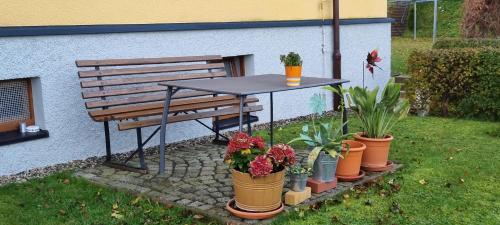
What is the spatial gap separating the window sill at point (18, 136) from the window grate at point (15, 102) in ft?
0.46

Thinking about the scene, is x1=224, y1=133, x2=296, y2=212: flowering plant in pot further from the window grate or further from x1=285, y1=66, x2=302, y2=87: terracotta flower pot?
the window grate

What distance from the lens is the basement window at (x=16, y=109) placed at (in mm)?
5605

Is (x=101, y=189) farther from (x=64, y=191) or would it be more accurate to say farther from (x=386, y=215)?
(x=386, y=215)

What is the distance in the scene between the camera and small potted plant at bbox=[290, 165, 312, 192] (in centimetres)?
445

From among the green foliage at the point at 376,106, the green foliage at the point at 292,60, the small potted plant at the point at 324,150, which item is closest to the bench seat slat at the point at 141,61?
the green foliage at the point at 292,60

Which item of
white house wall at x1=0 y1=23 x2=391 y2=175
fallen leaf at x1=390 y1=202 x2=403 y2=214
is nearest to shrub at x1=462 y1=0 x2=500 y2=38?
white house wall at x1=0 y1=23 x2=391 y2=175

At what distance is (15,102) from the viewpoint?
5738 millimetres

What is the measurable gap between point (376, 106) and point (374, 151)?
0.43m

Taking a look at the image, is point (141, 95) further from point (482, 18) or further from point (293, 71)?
point (482, 18)

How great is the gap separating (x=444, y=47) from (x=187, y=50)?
15.5 ft

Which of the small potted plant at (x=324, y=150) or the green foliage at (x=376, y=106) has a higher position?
the green foliage at (x=376, y=106)

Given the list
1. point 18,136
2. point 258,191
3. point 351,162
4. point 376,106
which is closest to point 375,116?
point 376,106

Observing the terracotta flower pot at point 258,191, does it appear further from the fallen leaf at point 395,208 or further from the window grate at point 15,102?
the window grate at point 15,102

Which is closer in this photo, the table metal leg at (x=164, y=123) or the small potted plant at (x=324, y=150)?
the small potted plant at (x=324, y=150)
